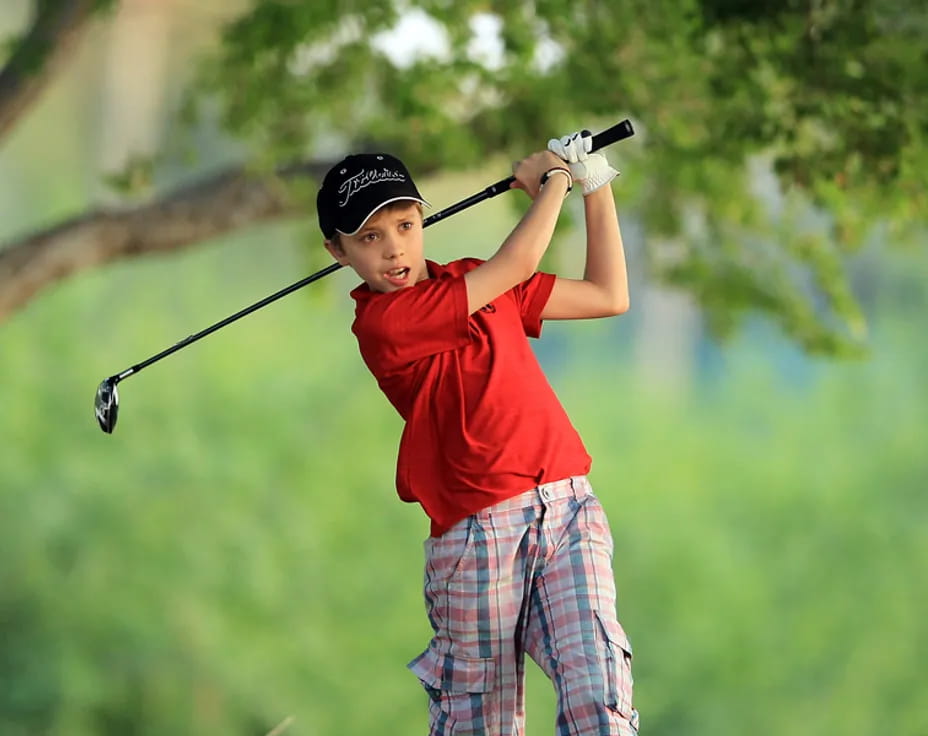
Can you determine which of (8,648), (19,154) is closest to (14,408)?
(8,648)

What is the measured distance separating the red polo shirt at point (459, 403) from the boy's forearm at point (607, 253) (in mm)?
265

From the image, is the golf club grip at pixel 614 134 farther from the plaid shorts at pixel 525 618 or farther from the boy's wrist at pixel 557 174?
the plaid shorts at pixel 525 618

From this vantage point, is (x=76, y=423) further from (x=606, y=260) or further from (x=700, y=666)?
(x=606, y=260)

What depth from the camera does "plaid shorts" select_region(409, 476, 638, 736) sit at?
8.39 feet

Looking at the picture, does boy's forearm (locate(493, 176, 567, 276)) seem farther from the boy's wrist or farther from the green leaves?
the green leaves

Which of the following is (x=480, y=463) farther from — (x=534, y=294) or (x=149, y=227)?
(x=149, y=227)

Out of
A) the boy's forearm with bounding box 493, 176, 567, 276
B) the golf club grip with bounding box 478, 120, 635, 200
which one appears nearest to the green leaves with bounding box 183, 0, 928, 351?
the golf club grip with bounding box 478, 120, 635, 200

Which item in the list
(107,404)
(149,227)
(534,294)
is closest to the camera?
(534,294)

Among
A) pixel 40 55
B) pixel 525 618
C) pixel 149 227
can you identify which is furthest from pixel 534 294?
pixel 149 227

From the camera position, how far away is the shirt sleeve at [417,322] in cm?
267

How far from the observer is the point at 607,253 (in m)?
2.93

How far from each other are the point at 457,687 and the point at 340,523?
8.28 m

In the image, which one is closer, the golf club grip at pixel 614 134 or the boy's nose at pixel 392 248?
the boy's nose at pixel 392 248

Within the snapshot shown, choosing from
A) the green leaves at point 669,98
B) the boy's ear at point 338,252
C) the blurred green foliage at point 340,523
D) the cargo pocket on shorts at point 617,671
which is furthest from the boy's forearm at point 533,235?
the blurred green foliage at point 340,523
